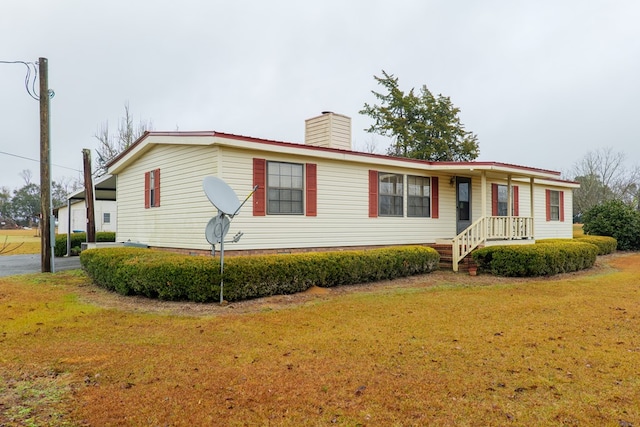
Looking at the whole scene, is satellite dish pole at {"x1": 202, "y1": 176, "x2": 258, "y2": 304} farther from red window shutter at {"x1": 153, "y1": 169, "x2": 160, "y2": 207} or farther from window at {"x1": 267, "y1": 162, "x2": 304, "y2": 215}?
red window shutter at {"x1": 153, "y1": 169, "x2": 160, "y2": 207}

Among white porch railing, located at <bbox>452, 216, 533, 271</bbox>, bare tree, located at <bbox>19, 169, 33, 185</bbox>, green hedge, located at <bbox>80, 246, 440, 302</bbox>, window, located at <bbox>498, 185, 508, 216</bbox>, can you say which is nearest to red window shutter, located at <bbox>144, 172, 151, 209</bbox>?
green hedge, located at <bbox>80, 246, 440, 302</bbox>

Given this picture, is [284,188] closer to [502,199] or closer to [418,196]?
[418,196]

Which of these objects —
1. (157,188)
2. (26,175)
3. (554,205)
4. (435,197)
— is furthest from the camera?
(26,175)

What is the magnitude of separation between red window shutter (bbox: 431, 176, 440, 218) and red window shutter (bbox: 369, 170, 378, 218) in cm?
232

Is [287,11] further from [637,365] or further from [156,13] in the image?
[637,365]

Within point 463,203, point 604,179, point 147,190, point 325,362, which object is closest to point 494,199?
point 463,203

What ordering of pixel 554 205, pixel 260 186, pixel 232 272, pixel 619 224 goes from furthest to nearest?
pixel 619 224 → pixel 554 205 → pixel 260 186 → pixel 232 272

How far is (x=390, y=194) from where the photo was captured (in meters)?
12.0

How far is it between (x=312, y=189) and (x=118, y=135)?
2576cm

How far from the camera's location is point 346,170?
431 inches

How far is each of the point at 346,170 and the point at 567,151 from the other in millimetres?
38531

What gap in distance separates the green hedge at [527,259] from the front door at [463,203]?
2.23 metres

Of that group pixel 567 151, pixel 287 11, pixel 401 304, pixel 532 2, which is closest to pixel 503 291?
pixel 401 304

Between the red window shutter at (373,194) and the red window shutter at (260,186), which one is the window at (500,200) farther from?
the red window shutter at (260,186)
